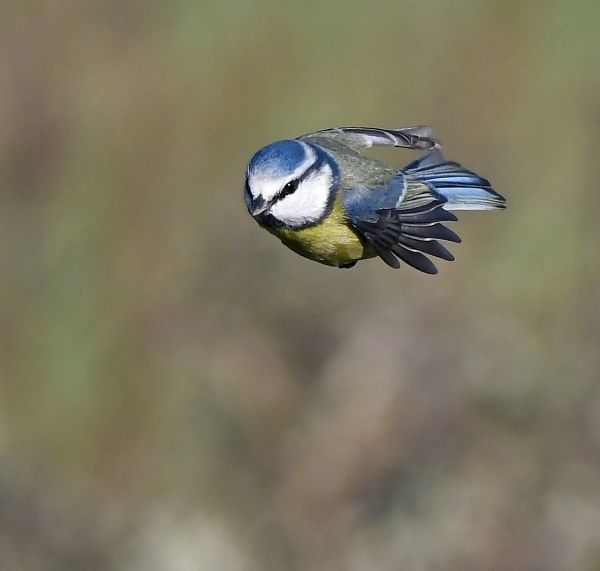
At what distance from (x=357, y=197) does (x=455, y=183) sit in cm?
50

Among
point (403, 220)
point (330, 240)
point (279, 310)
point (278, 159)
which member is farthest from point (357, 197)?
point (279, 310)

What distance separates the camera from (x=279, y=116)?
24.0 feet

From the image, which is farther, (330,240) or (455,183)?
(455,183)

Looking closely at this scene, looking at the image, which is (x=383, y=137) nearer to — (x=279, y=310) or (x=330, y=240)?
(x=330, y=240)

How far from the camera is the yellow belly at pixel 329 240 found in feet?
13.2

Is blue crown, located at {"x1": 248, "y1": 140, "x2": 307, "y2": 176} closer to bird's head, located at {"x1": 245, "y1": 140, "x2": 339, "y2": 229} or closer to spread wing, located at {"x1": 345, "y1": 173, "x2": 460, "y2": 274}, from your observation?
bird's head, located at {"x1": 245, "y1": 140, "x2": 339, "y2": 229}

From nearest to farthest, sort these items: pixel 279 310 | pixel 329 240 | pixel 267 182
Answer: pixel 267 182 → pixel 329 240 → pixel 279 310

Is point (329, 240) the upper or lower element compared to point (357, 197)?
lower

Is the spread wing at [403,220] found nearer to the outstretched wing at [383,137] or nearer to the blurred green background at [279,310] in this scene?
the outstretched wing at [383,137]

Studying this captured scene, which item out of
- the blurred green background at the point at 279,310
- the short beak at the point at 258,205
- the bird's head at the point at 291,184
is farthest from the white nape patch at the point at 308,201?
the blurred green background at the point at 279,310

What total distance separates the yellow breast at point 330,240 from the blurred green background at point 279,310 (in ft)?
9.25

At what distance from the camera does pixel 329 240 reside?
4.07 m

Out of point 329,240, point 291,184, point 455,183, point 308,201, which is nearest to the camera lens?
point 291,184

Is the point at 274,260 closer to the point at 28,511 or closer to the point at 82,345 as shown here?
the point at 82,345
